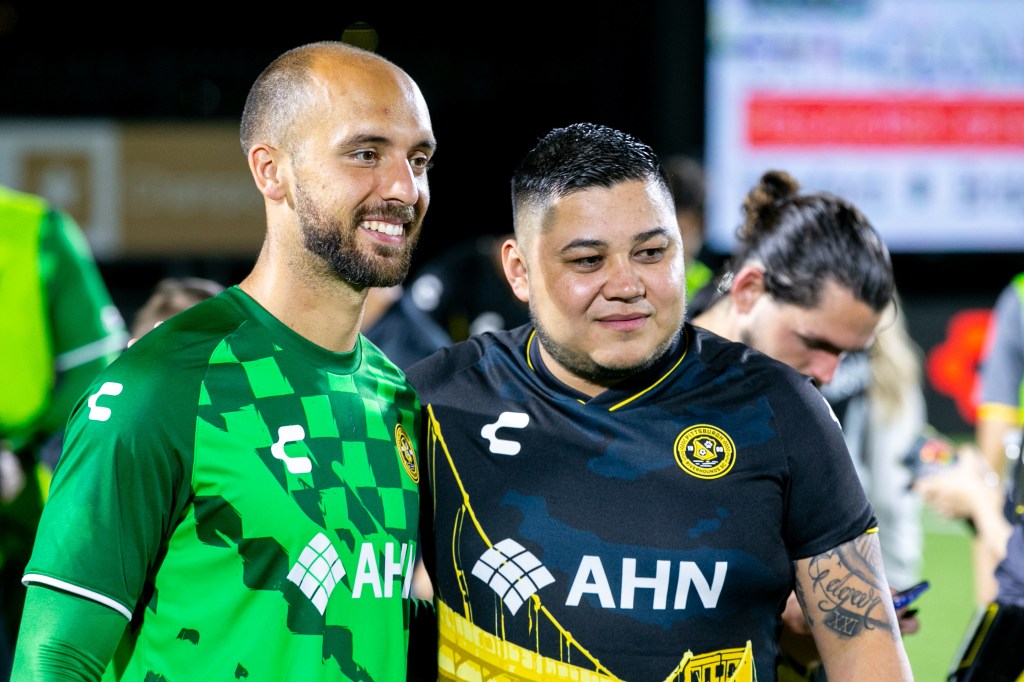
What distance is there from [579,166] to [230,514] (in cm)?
76

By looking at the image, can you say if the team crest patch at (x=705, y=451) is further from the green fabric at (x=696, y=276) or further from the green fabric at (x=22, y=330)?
the green fabric at (x=696, y=276)

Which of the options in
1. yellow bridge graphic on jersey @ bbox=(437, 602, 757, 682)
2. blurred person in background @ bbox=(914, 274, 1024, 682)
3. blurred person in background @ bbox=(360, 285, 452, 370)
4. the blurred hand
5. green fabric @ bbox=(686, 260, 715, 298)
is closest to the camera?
yellow bridge graphic on jersey @ bbox=(437, 602, 757, 682)

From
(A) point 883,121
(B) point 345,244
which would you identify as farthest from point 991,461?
(A) point 883,121

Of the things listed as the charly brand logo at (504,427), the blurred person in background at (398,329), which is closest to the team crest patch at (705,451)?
the charly brand logo at (504,427)

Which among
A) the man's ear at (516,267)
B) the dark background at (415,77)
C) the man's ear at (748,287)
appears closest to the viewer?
the man's ear at (516,267)

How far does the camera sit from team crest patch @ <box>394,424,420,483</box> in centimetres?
200

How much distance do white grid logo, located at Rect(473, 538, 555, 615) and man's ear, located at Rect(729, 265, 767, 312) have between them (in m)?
0.87

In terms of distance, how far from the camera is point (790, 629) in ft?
7.20

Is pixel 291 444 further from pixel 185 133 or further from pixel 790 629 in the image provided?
pixel 185 133

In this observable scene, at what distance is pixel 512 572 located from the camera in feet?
6.43

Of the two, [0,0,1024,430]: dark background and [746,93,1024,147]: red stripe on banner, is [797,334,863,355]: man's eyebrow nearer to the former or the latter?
[746,93,1024,147]: red stripe on banner

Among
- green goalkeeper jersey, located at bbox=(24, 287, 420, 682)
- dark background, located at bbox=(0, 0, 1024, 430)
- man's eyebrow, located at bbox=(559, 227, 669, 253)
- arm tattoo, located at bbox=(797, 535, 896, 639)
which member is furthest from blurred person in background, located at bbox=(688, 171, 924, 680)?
dark background, located at bbox=(0, 0, 1024, 430)

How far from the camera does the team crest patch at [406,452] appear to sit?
200 cm

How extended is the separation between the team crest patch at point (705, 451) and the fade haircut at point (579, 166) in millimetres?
382
